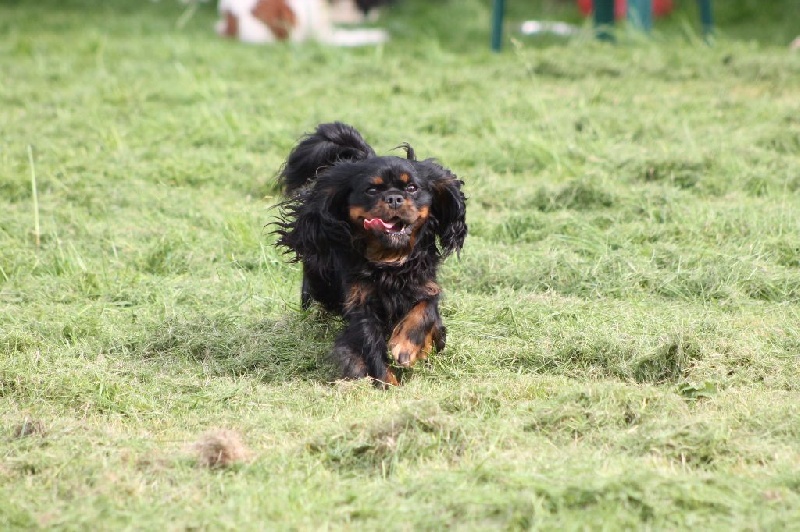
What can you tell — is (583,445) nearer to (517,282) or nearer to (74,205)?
(517,282)

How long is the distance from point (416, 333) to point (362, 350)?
0.22 metres

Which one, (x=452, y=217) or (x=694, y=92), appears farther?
(x=694, y=92)

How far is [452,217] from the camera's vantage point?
490cm

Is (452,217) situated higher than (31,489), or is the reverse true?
(452,217)

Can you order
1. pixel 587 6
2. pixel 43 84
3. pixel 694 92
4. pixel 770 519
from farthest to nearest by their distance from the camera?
pixel 587 6 → pixel 43 84 → pixel 694 92 → pixel 770 519

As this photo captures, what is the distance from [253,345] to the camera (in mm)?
5004

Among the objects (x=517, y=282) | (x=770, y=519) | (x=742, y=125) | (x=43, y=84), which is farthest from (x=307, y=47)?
(x=770, y=519)

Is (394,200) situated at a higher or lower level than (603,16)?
lower

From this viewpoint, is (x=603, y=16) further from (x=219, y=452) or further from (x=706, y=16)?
(x=219, y=452)

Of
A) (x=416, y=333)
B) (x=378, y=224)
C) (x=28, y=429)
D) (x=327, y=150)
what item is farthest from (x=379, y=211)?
(x=28, y=429)

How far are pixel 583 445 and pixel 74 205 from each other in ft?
13.2

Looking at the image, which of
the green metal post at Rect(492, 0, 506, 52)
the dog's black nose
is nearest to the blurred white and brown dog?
the green metal post at Rect(492, 0, 506, 52)

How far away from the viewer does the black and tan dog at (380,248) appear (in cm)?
458

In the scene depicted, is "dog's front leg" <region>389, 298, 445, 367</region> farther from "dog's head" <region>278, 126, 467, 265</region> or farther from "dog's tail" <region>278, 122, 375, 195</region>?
"dog's tail" <region>278, 122, 375, 195</region>
